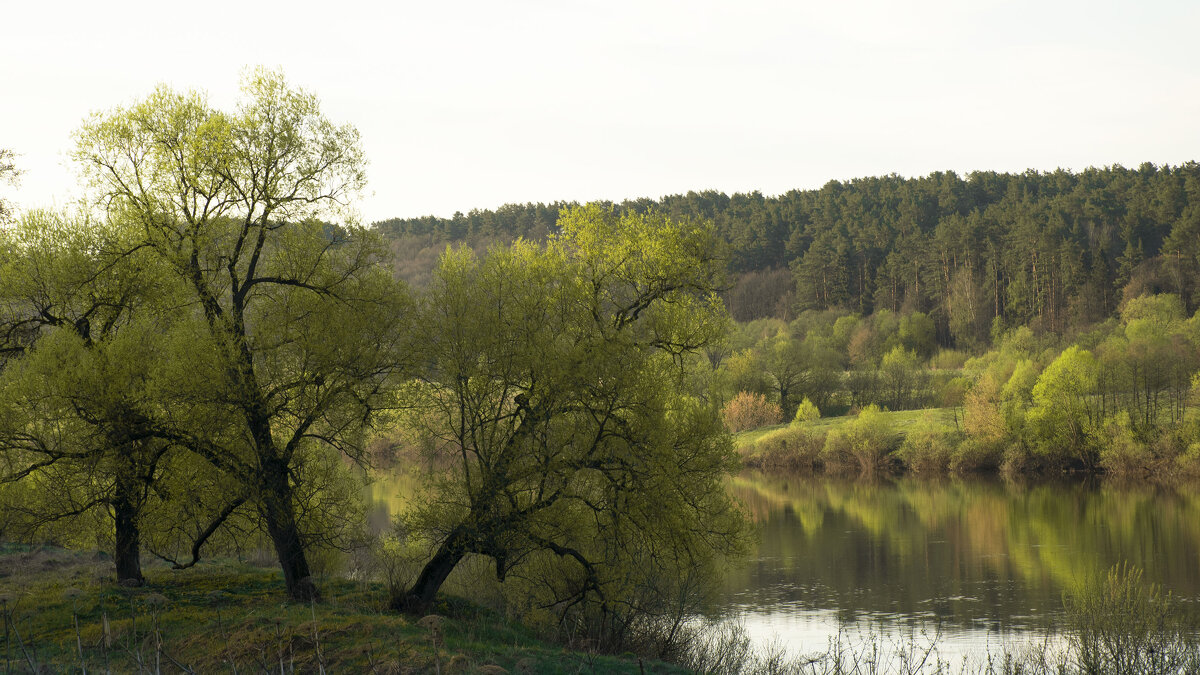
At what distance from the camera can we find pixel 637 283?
20.2m

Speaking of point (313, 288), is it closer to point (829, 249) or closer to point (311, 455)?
point (311, 455)

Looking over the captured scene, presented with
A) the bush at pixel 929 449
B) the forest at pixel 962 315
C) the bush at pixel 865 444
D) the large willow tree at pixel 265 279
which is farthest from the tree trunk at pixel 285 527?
the bush at pixel 865 444

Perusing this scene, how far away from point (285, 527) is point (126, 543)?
3.50 meters

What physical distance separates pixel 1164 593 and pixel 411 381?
22.4 metres

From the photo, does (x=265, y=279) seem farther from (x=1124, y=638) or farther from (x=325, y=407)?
(x=1124, y=638)

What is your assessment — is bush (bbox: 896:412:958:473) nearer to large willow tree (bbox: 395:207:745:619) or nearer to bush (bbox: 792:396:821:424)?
bush (bbox: 792:396:821:424)

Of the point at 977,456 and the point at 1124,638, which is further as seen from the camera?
the point at 977,456

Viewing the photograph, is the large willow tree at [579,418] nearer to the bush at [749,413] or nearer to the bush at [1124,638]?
the bush at [1124,638]

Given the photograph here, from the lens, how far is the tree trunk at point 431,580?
699 inches

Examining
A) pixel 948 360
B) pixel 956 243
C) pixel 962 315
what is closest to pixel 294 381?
pixel 948 360

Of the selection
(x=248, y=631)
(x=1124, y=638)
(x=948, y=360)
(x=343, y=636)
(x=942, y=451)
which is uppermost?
(x=248, y=631)

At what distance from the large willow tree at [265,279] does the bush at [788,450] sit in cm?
4962

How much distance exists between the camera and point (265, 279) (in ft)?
57.0

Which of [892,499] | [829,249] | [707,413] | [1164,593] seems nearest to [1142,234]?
[829,249]
